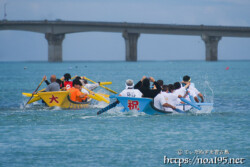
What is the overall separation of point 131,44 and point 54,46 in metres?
20.7

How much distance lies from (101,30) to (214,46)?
101 ft

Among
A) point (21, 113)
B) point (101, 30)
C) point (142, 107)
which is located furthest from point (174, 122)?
point (101, 30)

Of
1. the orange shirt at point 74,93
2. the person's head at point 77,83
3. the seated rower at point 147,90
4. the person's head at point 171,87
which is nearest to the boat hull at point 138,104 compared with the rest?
the seated rower at point 147,90

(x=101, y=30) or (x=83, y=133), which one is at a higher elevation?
(x=101, y=30)

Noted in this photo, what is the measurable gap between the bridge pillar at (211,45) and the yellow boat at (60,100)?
111613mm

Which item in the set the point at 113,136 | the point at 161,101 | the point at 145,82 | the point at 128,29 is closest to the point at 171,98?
the point at 161,101

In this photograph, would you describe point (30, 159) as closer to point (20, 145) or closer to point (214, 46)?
point (20, 145)

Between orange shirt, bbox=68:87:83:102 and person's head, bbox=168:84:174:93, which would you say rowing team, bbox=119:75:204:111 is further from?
orange shirt, bbox=68:87:83:102

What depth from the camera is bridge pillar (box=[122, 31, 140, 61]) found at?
140m

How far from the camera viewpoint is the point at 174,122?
21.1m

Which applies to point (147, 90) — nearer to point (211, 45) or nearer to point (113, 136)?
point (113, 136)

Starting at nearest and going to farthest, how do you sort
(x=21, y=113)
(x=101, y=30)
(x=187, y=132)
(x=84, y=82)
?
1. (x=187, y=132)
2. (x=21, y=113)
3. (x=84, y=82)
4. (x=101, y=30)

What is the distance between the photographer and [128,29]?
448 feet

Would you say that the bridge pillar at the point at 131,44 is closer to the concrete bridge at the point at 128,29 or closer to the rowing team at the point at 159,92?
the concrete bridge at the point at 128,29
